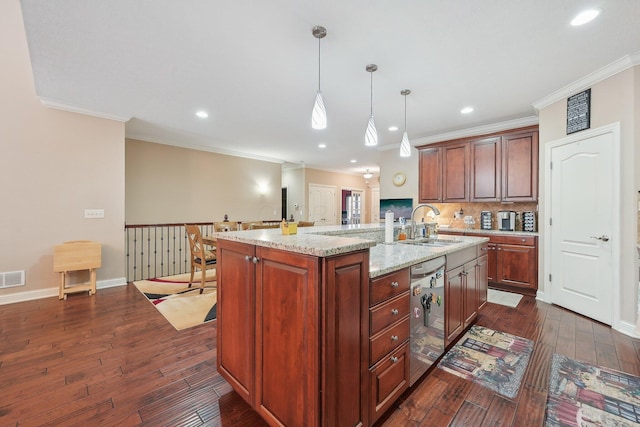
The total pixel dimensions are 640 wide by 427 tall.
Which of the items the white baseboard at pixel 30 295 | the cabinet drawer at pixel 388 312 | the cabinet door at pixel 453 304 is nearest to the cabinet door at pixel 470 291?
the cabinet door at pixel 453 304

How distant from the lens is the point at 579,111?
3.13 m

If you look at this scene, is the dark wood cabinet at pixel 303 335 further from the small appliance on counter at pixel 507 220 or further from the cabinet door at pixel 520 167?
the small appliance on counter at pixel 507 220

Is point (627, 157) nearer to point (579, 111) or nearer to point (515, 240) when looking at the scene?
point (579, 111)

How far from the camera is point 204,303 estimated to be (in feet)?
11.4

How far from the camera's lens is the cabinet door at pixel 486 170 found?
437cm

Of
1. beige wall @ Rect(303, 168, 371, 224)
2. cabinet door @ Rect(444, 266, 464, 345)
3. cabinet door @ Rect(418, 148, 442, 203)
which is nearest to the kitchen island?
cabinet door @ Rect(444, 266, 464, 345)

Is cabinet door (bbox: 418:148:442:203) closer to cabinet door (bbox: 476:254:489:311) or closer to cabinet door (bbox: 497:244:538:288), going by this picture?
cabinet door (bbox: 497:244:538:288)

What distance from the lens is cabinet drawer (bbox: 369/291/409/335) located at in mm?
1420

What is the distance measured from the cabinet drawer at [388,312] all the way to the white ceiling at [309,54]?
2003mm

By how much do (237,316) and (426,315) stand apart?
129 centimetres

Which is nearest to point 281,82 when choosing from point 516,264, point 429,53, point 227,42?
point 227,42

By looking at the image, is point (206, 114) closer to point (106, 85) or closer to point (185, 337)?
point (106, 85)

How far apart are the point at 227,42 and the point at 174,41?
448 mm

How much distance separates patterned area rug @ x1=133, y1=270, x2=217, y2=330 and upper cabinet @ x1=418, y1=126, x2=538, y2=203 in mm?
4201
